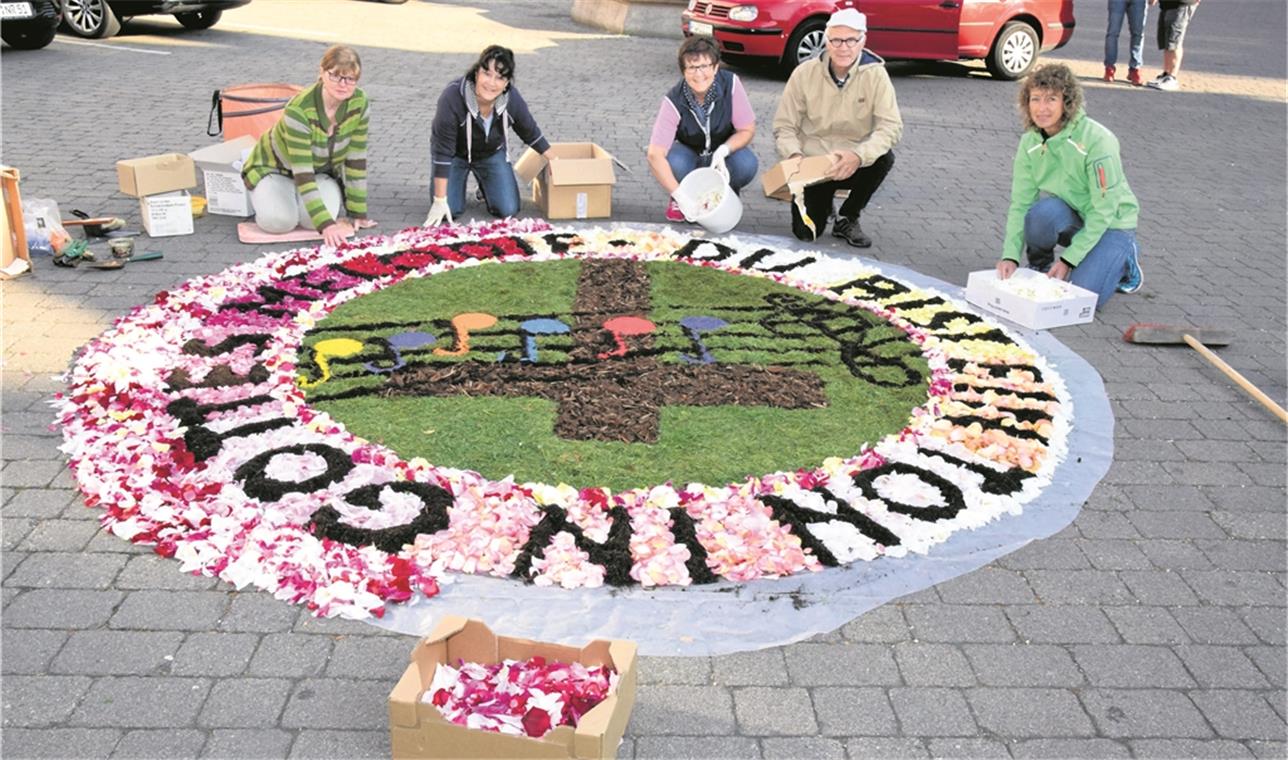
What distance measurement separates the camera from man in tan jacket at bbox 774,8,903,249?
23.0 ft

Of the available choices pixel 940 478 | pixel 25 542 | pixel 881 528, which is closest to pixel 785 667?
pixel 881 528

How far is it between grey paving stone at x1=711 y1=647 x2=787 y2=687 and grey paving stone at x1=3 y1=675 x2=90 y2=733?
5.44 feet

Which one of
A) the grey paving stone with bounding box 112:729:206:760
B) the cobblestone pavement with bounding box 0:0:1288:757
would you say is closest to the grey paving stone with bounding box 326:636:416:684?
the cobblestone pavement with bounding box 0:0:1288:757

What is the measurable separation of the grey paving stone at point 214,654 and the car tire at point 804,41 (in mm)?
10509

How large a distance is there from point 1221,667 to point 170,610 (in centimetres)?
300

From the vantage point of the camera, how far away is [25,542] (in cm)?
368

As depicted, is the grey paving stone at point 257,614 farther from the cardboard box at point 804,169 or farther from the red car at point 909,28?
the red car at point 909,28

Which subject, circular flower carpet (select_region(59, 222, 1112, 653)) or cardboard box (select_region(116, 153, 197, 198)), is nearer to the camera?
circular flower carpet (select_region(59, 222, 1112, 653))

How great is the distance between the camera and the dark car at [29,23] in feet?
40.1

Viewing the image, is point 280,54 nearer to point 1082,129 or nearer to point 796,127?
point 796,127

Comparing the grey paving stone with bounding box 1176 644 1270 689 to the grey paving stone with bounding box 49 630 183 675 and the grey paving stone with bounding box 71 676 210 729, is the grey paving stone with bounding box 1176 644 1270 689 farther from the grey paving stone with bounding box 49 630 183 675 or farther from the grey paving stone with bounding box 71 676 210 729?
the grey paving stone with bounding box 49 630 183 675

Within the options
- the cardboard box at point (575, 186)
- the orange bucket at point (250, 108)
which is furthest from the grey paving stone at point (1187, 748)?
the orange bucket at point (250, 108)

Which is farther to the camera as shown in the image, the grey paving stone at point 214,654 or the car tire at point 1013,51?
the car tire at point 1013,51

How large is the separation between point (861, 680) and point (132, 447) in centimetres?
272
